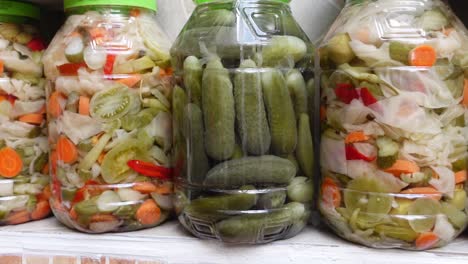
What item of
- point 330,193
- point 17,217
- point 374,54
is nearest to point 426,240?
point 330,193

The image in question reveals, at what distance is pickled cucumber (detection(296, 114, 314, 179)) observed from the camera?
65 centimetres

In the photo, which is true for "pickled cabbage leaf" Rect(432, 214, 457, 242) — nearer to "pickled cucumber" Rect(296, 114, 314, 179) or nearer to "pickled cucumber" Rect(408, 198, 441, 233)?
"pickled cucumber" Rect(408, 198, 441, 233)

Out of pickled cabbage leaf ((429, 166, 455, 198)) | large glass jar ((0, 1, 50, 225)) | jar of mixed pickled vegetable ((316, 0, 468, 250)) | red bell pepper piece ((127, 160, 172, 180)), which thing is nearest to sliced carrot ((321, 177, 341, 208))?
jar of mixed pickled vegetable ((316, 0, 468, 250))

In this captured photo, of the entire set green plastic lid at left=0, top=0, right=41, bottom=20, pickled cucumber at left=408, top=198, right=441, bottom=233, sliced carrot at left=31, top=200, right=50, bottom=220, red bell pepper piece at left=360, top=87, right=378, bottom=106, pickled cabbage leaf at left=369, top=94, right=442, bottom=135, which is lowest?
sliced carrot at left=31, top=200, right=50, bottom=220

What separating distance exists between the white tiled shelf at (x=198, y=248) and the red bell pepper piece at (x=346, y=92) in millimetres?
185

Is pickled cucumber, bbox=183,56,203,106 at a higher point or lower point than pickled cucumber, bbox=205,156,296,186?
higher

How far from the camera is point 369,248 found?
2.02 feet

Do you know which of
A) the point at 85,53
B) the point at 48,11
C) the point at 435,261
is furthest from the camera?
the point at 48,11

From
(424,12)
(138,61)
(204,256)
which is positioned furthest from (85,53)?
(424,12)

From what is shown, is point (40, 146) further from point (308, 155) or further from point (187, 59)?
point (308, 155)

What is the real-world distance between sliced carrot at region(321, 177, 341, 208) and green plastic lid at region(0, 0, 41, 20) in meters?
0.52

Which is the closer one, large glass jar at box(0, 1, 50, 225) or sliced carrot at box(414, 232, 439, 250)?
sliced carrot at box(414, 232, 439, 250)

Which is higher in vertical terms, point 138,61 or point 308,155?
point 138,61

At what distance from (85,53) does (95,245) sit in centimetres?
26
